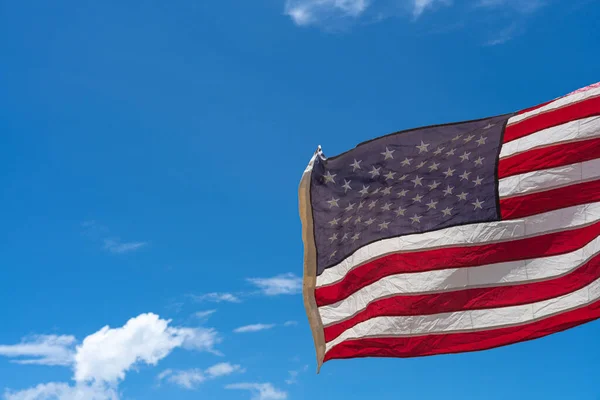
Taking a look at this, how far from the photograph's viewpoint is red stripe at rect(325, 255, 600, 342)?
506 inches

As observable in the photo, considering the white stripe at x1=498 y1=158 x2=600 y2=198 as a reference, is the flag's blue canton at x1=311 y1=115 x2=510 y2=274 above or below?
above

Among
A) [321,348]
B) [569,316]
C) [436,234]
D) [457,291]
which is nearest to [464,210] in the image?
[436,234]

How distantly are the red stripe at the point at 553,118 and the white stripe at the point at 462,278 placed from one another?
2.46 meters

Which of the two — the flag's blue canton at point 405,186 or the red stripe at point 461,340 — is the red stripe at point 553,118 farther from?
the red stripe at point 461,340

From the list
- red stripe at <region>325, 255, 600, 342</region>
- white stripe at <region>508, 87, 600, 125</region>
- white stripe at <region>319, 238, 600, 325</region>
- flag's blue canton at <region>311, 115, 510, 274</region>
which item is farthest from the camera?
flag's blue canton at <region>311, 115, 510, 274</region>

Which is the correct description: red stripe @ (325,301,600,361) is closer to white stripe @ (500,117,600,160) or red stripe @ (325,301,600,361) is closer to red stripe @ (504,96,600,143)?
white stripe @ (500,117,600,160)

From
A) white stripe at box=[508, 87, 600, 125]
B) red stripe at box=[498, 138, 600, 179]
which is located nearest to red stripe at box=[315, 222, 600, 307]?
red stripe at box=[498, 138, 600, 179]

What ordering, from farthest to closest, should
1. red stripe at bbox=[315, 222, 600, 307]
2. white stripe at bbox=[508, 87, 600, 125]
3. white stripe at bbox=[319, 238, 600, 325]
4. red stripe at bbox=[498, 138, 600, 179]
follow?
white stripe at bbox=[508, 87, 600, 125]
red stripe at bbox=[498, 138, 600, 179]
red stripe at bbox=[315, 222, 600, 307]
white stripe at bbox=[319, 238, 600, 325]

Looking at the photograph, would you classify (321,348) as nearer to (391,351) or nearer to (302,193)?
(391,351)

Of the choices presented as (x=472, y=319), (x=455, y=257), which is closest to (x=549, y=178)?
(x=455, y=257)

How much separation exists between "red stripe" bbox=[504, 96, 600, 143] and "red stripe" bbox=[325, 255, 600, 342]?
9.07 ft

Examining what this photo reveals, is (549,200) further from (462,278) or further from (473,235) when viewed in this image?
(462,278)

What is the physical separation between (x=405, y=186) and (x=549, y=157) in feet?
9.90

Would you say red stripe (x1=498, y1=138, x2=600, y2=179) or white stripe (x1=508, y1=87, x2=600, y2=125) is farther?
white stripe (x1=508, y1=87, x2=600, y2=125)
